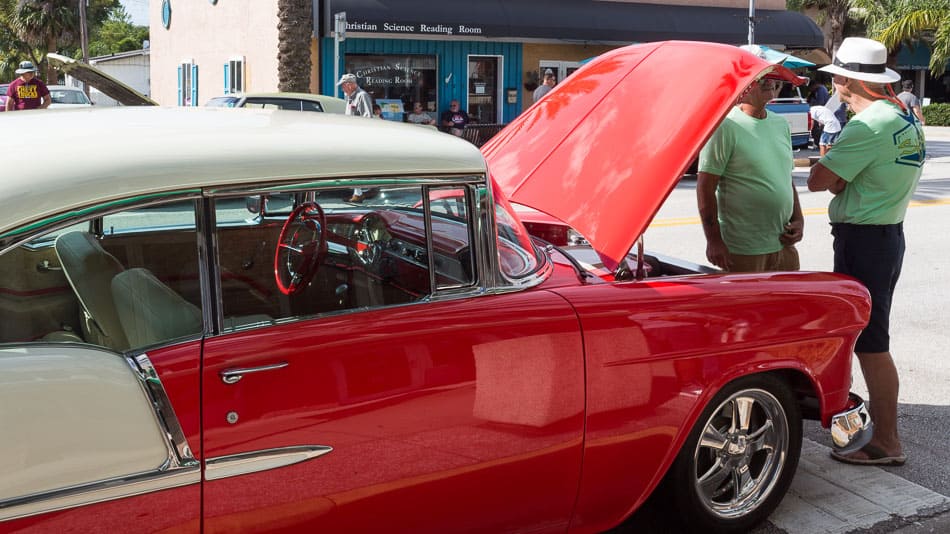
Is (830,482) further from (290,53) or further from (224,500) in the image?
(290,53)

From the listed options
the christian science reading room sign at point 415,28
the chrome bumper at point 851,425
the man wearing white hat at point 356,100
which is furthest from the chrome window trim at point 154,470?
the christian science reading room sign at point 415,28

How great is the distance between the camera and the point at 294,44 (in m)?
20.9

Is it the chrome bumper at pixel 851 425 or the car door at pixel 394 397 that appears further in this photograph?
the chrome bumper at pixel 851 425

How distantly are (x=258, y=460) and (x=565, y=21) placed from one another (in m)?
21.3

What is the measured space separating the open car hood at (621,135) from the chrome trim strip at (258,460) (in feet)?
4.23

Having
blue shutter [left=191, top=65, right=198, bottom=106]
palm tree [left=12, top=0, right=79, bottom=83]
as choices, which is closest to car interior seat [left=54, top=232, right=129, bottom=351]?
blue shutter [left=191, top=65, right=198, bottom=106]

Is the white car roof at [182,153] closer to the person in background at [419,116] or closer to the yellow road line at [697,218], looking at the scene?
the yellow road line at [697,218]

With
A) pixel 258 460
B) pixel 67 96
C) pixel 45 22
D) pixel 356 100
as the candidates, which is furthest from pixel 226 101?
pixel 45 22

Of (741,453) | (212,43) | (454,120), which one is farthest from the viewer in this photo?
(212,43)

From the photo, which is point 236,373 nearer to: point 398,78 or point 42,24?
point 398,78

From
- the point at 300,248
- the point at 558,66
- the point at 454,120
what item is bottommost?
the point at 300,248

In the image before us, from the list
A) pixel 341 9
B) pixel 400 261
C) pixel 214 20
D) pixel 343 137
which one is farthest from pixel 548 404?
pixel 214 20

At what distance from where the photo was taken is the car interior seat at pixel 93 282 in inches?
103

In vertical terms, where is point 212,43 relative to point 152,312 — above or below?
above
